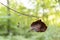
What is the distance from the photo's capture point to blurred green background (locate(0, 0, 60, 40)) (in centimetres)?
73

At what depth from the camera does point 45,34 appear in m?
0.74

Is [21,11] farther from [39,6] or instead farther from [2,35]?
[2,35]

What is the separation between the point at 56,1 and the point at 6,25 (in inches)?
14.9

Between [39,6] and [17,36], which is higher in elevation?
[39,6]

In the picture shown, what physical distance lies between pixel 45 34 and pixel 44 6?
27 centimetres

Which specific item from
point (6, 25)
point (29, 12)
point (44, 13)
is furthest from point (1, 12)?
point (44, 13)

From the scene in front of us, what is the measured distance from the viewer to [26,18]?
2.95 ft

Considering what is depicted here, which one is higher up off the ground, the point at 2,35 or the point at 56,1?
the point at 56,1

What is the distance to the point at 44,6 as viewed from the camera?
3.17 ft

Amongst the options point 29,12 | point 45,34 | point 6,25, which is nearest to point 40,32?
point 45,34

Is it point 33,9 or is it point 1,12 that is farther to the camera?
point 33,9

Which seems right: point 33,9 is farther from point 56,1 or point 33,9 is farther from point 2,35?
point 2,35

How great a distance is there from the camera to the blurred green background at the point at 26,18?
2.40ft

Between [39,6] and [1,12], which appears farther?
[39,6]
